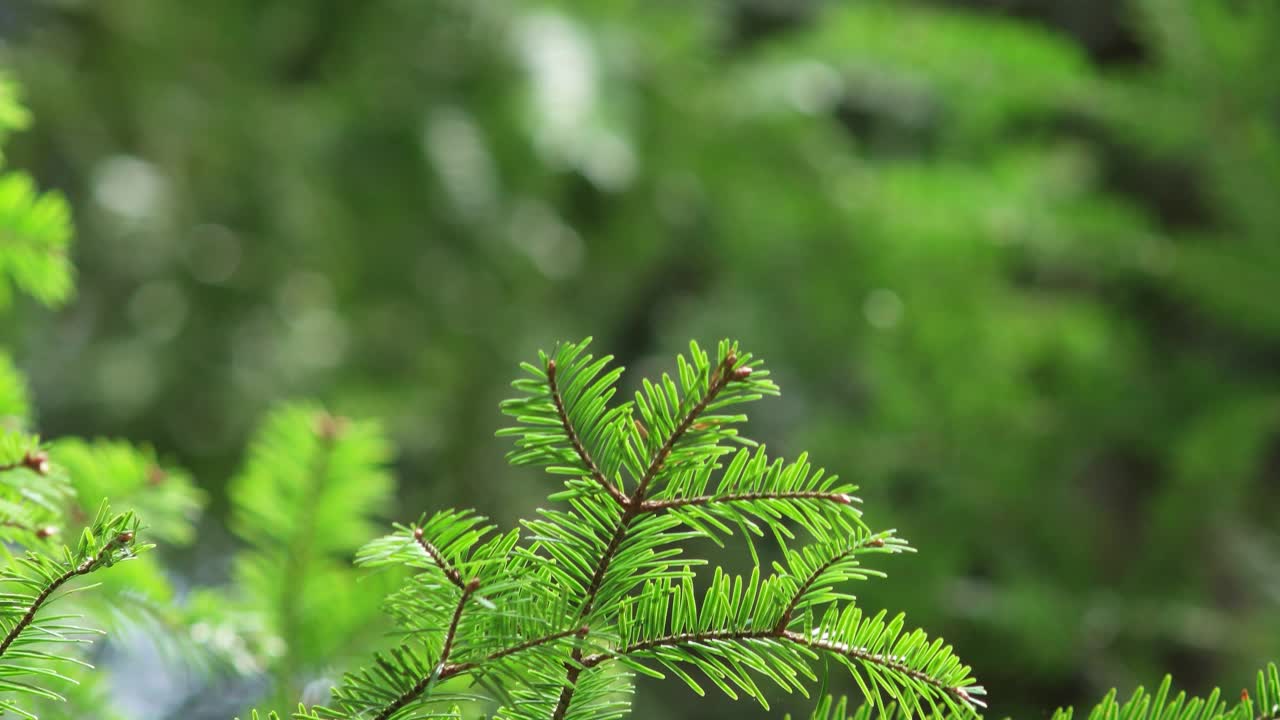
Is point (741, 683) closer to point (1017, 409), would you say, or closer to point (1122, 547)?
point (1017, 409)

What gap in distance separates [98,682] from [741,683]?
359 mm

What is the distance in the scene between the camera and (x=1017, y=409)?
4.52 feet

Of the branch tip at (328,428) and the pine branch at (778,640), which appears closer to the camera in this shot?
the pine branch at (778,640)

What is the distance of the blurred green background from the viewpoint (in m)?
1.35

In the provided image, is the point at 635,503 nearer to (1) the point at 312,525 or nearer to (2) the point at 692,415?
(2) the point at 692,415

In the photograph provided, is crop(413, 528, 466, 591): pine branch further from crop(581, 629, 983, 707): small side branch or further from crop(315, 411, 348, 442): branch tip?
crop(315, 411, 348, 442): branch tip

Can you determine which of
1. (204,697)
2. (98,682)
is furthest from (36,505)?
(204,697)

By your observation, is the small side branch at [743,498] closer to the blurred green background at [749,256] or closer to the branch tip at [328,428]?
the branch tip at [328,428]

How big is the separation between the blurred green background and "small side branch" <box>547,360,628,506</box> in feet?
2.92

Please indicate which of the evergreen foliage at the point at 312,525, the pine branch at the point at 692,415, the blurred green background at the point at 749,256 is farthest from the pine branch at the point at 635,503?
the blurred green background at the point at 749,256

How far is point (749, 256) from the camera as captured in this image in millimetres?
1654

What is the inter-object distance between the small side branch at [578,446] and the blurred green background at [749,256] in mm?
890

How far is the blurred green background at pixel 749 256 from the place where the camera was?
4.43 feet

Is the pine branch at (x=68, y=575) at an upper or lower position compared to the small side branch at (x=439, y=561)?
lower
